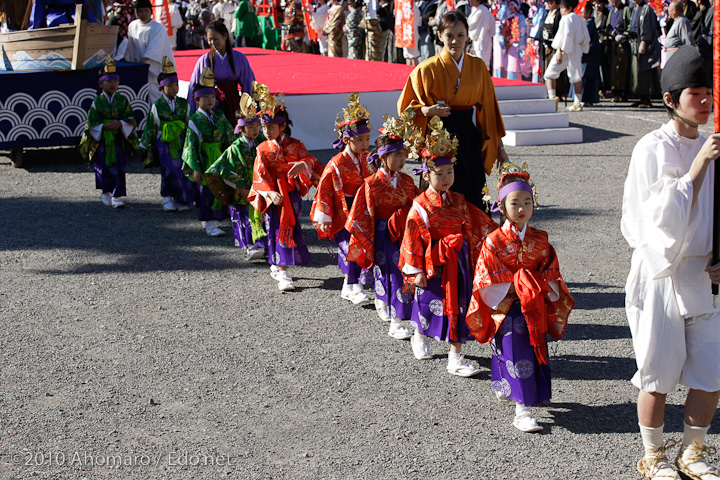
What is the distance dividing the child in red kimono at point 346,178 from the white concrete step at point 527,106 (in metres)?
6.72

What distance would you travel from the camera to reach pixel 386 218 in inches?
211

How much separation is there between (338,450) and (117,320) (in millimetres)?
2408

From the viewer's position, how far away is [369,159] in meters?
5.37

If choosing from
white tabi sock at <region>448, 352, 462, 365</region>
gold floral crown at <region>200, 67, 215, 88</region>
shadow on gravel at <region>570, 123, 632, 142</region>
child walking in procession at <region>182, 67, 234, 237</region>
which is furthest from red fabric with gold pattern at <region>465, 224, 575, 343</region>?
shadow on gravel at <region>570, 123, 632, 142</region>

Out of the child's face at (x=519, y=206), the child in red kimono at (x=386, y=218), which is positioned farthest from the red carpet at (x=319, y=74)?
the child's face at (x=519, y=206)

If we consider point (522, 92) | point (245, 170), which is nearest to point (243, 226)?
point (245, 170)

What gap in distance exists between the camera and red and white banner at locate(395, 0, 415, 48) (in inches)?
658

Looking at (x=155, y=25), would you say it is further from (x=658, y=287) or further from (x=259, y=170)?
(x=658, y=287)

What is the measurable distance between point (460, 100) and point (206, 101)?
9.70 feet

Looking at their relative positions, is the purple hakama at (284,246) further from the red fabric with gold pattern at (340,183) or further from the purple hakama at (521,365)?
the purple hakama at (521,365)

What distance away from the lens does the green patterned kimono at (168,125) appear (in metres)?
8.46

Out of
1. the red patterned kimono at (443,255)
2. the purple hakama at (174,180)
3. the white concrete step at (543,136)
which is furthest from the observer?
the white concrete step at (543,136)

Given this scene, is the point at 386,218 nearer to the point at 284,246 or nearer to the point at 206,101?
the point at 284,246

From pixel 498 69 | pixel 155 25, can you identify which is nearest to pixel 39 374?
pixel 155 25
